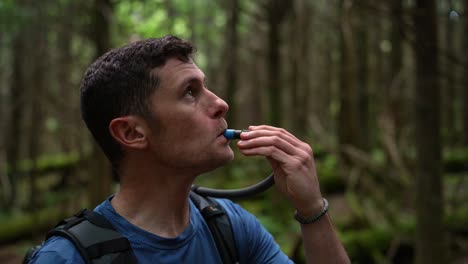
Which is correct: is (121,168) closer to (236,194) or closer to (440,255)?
(236,194)

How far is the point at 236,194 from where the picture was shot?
2.28 meters

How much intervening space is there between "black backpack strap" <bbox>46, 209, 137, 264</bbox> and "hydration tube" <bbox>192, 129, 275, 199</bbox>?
1.81 feet

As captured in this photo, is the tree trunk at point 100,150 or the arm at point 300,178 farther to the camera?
the tree trunk at point 100,150

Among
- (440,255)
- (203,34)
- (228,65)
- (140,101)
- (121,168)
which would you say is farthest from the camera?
(203,34)

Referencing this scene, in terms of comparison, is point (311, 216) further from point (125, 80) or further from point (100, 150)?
point (100, 150)

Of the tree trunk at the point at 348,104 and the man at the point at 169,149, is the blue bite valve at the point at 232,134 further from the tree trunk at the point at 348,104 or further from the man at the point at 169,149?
the tree trunk at the point at 348,104

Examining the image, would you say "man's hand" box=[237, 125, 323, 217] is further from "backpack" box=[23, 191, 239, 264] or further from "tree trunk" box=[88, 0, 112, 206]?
"tree trunk" box=[88, 0, 112, 206]

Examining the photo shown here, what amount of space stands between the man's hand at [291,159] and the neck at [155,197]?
1.10ft

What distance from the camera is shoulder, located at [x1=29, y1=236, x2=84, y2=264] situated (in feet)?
5.82

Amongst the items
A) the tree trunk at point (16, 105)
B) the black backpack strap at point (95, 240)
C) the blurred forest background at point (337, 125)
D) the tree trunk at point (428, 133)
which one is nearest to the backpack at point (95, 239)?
the black backpack strap at point (95, 240)

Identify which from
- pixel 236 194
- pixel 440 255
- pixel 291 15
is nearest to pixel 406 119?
pixel 291 15

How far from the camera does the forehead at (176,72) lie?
6.81 ft

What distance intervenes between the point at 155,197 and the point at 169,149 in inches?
8.6

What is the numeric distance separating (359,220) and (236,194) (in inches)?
282
